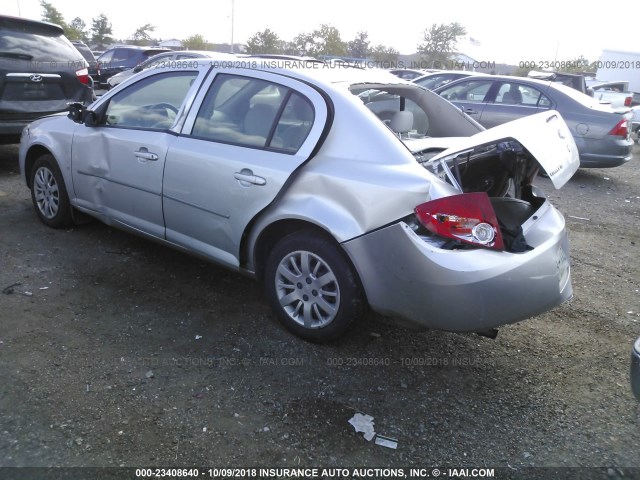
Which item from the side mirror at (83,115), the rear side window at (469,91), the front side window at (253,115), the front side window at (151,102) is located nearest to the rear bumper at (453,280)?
the front side window at (253,115)

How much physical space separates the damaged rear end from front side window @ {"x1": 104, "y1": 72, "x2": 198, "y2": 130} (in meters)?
1.91

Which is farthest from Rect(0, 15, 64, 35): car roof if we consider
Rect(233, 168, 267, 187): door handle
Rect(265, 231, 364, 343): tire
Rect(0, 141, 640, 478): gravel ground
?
Rect(265, 231, 364, 343): tire

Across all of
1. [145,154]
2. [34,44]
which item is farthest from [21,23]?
[145,154]

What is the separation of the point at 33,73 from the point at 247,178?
16.0ft

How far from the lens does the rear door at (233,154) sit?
10.9 ft

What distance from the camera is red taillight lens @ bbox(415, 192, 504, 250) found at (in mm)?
2791

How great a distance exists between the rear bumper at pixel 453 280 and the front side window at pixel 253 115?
0.87m

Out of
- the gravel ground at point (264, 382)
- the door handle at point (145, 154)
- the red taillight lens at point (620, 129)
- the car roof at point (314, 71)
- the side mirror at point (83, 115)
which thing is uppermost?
the car roof at point (314, 71)

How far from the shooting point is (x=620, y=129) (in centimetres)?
840

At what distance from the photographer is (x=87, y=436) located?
257 cm

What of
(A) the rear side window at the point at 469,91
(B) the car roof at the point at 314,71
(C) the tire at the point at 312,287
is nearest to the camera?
(C) the tire at the point at 312,287

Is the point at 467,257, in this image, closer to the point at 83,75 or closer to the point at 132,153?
the point at 132,153

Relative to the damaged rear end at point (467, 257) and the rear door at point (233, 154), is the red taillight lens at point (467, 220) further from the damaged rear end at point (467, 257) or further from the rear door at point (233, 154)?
the rear door at point (233, 154)

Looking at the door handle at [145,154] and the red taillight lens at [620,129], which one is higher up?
the red taillight lens at [620,129]
